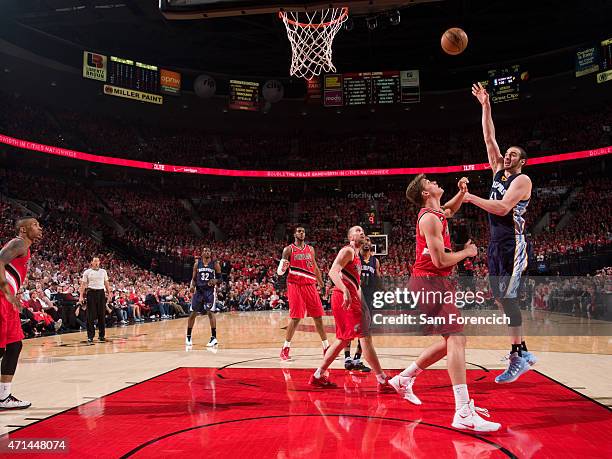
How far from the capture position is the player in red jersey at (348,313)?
5.77 metres

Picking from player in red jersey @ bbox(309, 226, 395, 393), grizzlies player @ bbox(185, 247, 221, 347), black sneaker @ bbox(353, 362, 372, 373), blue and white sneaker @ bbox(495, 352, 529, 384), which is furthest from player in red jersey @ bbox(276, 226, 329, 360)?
blue and white sneaker @ bbox(495, 352, 529, 384)

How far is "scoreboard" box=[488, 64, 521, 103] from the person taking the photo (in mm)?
24234

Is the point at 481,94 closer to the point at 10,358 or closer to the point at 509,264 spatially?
the point at 509,264

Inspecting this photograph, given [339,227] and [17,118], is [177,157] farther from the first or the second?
[339,227]

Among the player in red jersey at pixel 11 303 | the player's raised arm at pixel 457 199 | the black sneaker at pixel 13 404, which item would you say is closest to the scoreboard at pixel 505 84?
the player's raised arm at pixel 457 199

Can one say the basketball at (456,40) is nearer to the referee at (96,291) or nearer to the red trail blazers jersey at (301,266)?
the red trail blazers jersey at (301,266)

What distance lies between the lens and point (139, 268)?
24.3 metres

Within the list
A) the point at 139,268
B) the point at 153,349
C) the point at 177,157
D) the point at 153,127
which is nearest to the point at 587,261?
the point at 153,349

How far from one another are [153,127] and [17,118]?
8.54 metres

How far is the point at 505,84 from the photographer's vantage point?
24562 millimetres

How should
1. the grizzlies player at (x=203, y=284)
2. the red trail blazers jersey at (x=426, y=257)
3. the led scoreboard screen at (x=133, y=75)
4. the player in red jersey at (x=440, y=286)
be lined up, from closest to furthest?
the player in red jersey at (x=440, y=286) < the red trail blazers jersey at (x=426, y=257) < the grizzlies player at (x=203, y=284) < the led scoreboard screen at (x=133, y=75)

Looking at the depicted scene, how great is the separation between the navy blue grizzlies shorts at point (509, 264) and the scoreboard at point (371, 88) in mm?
20368

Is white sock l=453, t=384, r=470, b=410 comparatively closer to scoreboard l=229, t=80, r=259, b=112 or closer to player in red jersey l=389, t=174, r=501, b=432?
player in red jersey l=389, t=174, r=501, b=432

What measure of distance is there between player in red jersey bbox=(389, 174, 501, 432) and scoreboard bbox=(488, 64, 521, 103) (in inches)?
864
